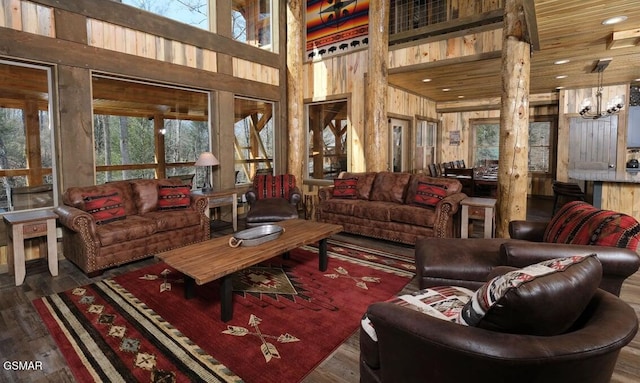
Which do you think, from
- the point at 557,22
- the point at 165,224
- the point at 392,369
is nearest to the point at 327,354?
the point at 392,369

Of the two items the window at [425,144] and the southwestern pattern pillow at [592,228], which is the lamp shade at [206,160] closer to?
the southwestern pattern pillow at [592,228]

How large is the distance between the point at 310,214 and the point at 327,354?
456cm

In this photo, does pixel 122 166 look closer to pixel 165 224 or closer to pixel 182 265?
pixel 165 224

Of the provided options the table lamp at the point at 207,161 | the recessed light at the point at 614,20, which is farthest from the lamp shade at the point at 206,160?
the recessed light at the point at 614,20

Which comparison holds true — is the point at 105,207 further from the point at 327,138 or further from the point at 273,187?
the point at 327,138

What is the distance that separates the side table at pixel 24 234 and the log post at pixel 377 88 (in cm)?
441

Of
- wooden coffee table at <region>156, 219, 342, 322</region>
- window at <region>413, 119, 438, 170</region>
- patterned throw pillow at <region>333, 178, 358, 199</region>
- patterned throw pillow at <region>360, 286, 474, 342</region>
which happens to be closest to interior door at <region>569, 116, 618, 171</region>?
window at <region>413, 119, 438, 170</region>

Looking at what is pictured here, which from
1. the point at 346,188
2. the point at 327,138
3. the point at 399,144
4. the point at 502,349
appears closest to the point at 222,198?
the point at 346,188

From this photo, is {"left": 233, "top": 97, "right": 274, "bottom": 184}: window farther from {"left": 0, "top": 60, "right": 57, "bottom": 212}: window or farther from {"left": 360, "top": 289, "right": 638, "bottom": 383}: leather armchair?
{"left": 360, "top": 289, "right": 638, "bottom": 383}: leather armchair

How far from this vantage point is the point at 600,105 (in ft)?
23.3

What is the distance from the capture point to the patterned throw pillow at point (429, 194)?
4387 mm

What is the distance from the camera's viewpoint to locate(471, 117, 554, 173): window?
8.52 meters

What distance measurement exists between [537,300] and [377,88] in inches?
198

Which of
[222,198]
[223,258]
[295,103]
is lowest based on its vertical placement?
[223,258]
